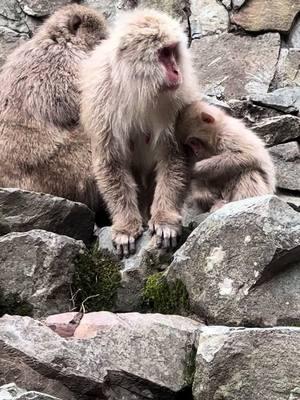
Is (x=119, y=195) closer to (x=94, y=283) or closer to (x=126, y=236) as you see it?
(x=126, y=236)

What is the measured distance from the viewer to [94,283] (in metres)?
4.47

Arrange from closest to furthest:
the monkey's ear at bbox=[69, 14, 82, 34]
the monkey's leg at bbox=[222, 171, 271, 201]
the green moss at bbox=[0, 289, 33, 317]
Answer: the green moss at bbox=[0, 289, 33, 317] < the monkey's leg at bbox=[222, 171, 271, 201] < the monkey's ear at bbox=[69, 14, 82, 34]

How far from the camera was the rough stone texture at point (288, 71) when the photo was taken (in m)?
8.28

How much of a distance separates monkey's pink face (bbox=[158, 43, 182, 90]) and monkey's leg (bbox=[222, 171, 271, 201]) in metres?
0.77

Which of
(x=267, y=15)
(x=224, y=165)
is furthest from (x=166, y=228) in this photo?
(x=267, y=15)

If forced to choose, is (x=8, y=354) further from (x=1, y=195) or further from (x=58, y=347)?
(x=1, y=195)

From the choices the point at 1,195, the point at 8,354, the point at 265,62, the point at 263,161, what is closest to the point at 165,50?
the point at 263,161

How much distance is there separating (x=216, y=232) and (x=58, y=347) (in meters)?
1.16

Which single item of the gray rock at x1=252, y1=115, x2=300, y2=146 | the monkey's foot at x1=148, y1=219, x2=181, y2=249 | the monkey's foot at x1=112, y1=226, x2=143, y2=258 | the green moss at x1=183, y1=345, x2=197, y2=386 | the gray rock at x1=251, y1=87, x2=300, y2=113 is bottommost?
the gray rock at x1=251, y1=87, x2=300, y2=113

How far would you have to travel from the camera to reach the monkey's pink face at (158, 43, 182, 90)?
4891 mm

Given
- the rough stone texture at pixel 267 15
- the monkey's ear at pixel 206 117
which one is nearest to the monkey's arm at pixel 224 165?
the monkey's ear at pixel 206 117

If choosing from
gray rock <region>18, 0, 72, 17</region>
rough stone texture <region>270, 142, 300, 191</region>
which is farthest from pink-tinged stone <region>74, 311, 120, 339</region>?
gray rock <region>18, 0, 72, 17</region>

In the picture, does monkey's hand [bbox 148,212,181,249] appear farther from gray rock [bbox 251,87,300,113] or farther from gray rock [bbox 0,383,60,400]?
gray rock [bbox 251,87,300,113]

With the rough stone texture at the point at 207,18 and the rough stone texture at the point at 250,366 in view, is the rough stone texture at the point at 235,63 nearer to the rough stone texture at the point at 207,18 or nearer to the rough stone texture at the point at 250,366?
the rough stone texture at the point at 207,18
